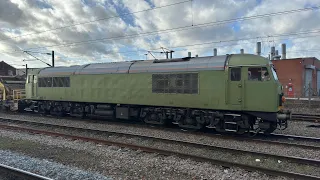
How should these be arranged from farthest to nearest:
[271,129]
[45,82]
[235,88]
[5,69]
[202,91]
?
[5,69], [45,82], [202,91], [235,88], [271,129]

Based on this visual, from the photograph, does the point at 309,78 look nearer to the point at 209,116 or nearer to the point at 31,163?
the point at 209,116

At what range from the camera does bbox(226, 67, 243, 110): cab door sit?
10961mm

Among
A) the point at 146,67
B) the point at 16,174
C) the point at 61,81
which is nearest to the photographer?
the point at 16,174

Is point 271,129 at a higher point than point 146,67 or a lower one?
lower

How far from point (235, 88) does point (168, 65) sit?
369 centimetres

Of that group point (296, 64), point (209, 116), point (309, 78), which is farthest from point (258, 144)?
point (309, 78)

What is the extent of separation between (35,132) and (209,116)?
27.0 feet

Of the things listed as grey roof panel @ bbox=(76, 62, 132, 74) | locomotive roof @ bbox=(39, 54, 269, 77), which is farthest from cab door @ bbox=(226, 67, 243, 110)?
grey roof panel @ bbox=(76, 62, 132, 74)

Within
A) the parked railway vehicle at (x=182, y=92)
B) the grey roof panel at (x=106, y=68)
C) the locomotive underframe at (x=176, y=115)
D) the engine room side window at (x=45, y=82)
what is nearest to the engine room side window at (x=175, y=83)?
the parked railway vehicle at (x=182, y=92)

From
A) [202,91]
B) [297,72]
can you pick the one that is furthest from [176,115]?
[297,72]

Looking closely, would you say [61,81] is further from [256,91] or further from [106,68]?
[256,91]

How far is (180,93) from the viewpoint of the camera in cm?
1257

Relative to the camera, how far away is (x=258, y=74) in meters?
10.8

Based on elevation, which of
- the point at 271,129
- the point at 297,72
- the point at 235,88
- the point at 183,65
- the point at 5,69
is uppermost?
the point at 5,69
